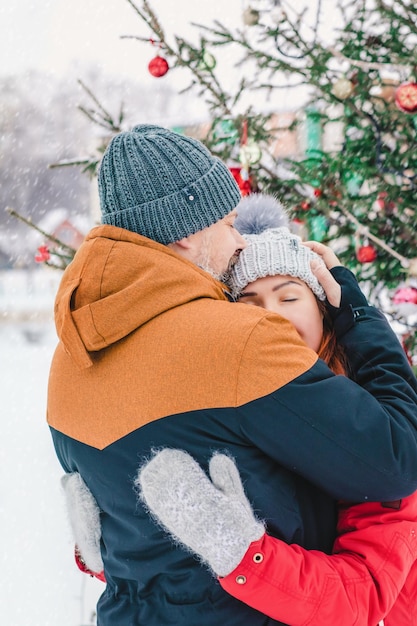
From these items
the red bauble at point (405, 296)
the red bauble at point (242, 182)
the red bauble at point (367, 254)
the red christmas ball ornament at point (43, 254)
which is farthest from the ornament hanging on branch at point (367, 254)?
the red christmas ball ornament at point (43, 254)

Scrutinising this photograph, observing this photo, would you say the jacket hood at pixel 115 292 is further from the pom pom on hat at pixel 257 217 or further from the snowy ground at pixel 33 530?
the snowy ground at pixel 33 530

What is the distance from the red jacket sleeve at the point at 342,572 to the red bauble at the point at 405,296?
134 cm

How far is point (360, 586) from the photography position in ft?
4.14

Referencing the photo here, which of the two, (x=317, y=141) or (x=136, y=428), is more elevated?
(x=317, y=141)

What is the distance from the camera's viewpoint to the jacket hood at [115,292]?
3.96 feet

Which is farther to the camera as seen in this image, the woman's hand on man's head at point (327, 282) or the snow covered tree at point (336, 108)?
the snow covered tree at point (336, 108)

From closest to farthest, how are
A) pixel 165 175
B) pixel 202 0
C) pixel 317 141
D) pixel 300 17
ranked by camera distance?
1. pixel 165 175
2. pixel 300 17
3. pixel 317 141
4. pixel 202 0

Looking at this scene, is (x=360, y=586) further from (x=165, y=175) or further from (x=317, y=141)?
(x=317, y=141)

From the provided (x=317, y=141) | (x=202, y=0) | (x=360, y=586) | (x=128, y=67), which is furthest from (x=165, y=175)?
(x=128, y=67)

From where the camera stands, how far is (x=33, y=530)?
16.6ft

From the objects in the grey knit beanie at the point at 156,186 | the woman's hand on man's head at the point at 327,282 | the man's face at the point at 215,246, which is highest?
the grey knit beanie at the point at 156,186

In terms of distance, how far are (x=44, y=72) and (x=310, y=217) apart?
16.5m

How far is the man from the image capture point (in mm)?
1150

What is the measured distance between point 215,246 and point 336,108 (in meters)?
1.92
